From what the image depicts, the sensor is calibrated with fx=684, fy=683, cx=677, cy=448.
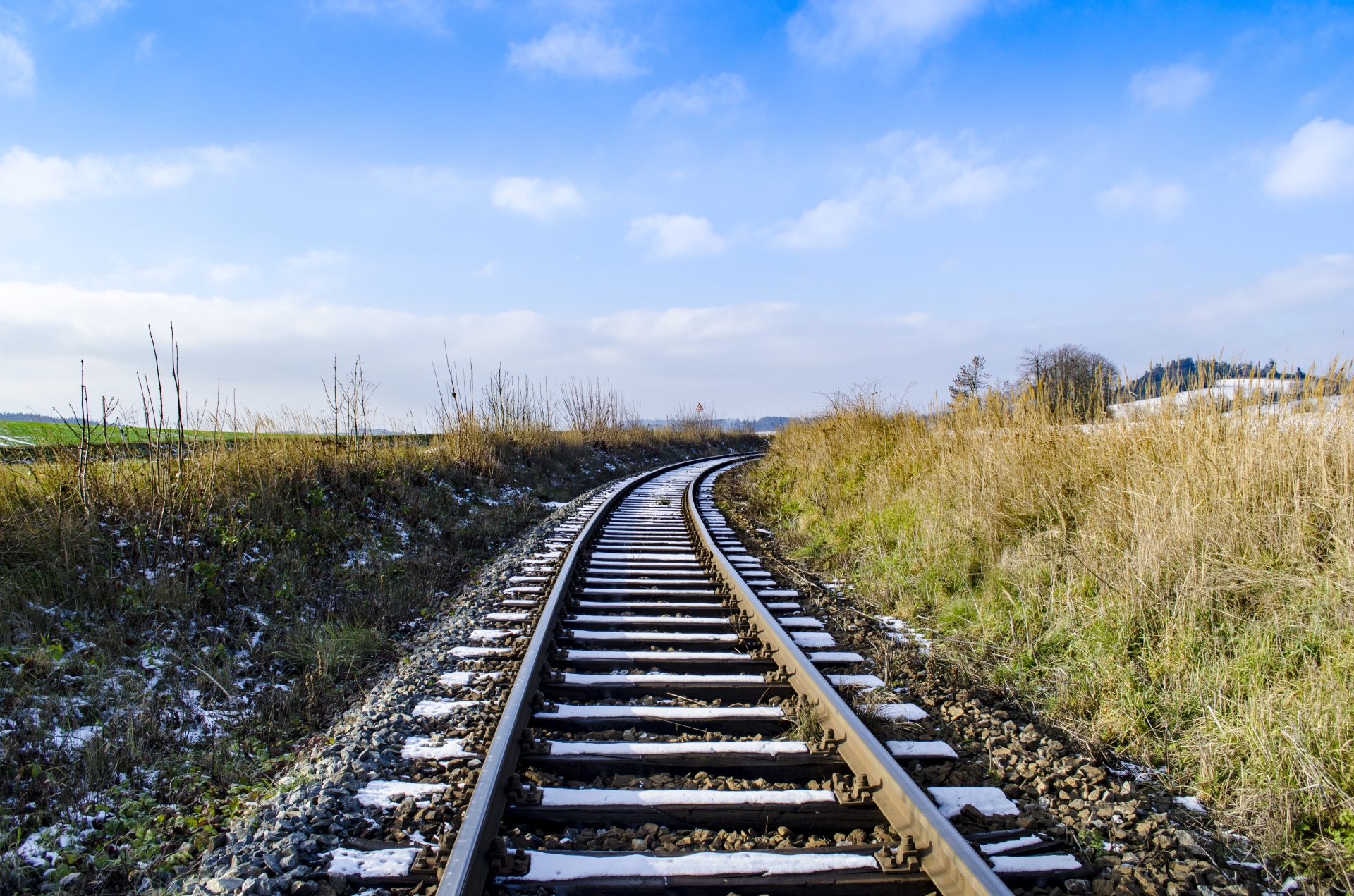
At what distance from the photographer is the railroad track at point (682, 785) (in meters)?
2.19

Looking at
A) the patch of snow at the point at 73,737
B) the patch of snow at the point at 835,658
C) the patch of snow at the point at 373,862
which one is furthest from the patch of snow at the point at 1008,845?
the patch of snow at the point at 73,737

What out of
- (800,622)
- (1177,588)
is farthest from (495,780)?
(1177,588)

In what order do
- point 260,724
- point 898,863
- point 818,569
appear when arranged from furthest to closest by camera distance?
point 818,569, point 260,724, point 898,863

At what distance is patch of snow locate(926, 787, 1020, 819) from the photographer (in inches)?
104

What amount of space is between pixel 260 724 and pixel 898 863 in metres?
3.30

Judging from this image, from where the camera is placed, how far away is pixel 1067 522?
18.1 feet

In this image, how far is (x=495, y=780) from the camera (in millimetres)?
2518

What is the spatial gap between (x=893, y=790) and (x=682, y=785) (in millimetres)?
821

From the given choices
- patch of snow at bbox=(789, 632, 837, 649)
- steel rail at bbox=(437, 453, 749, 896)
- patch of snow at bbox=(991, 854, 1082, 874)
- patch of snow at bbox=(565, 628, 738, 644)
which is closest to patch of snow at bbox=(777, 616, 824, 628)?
patch of snow at bbox=(789, 632, 837, 649)

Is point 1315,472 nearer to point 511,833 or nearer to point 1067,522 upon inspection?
point 1067,522

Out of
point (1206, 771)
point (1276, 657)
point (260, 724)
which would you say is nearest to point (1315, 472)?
point (1276, 657)

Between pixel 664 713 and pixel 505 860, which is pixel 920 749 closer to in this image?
pixel 664 713

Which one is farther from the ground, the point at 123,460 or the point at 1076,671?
the point at 123,460

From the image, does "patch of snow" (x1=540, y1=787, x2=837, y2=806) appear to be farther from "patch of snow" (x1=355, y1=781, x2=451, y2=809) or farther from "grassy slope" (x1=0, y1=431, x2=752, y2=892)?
"grassy slope" (x1=0, y1=431, x2=752, y2=892)
